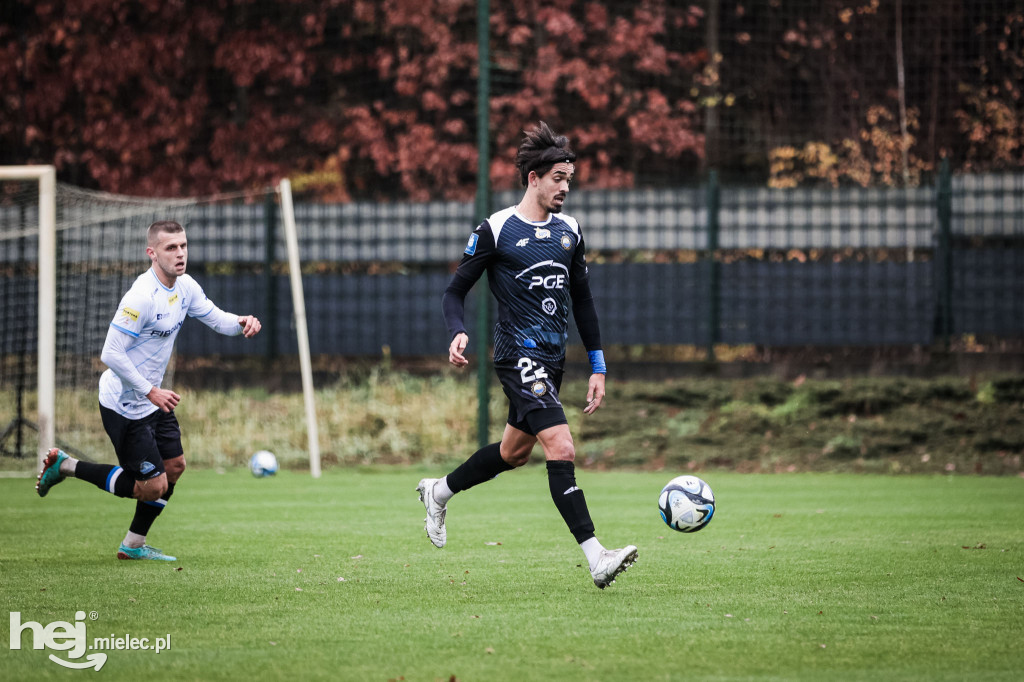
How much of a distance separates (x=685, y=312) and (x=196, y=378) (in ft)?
21.9

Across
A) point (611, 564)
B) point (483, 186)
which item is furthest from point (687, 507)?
point (483, 186)

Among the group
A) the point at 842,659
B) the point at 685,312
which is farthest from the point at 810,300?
the point at 842,659

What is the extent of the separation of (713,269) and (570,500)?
10114 mm

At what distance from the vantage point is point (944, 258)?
50.2 feet

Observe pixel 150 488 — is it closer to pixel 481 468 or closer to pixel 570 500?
pixel 481 468

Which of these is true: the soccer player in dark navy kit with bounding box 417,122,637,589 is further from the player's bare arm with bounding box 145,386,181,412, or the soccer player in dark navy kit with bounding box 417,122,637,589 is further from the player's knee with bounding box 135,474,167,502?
the player's knee with bounding box 135,474,167,502

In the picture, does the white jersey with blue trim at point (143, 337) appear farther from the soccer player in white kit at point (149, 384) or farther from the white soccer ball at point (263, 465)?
the white soccer ball at point (263, 465)

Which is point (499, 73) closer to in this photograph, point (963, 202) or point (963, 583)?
point (963, 202)

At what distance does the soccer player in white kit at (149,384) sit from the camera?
23.1ft

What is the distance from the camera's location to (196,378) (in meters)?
16.5

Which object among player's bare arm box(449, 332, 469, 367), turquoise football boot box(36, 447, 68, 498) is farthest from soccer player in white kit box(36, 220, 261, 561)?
player's bare arm box(449, 332, 469, 367)

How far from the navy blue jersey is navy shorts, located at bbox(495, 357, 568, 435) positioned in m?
0.05

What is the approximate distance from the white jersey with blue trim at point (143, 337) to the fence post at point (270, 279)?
31.1 feet

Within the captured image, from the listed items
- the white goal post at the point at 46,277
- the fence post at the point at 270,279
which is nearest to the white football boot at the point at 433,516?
the white goal post at the point at 46,277
